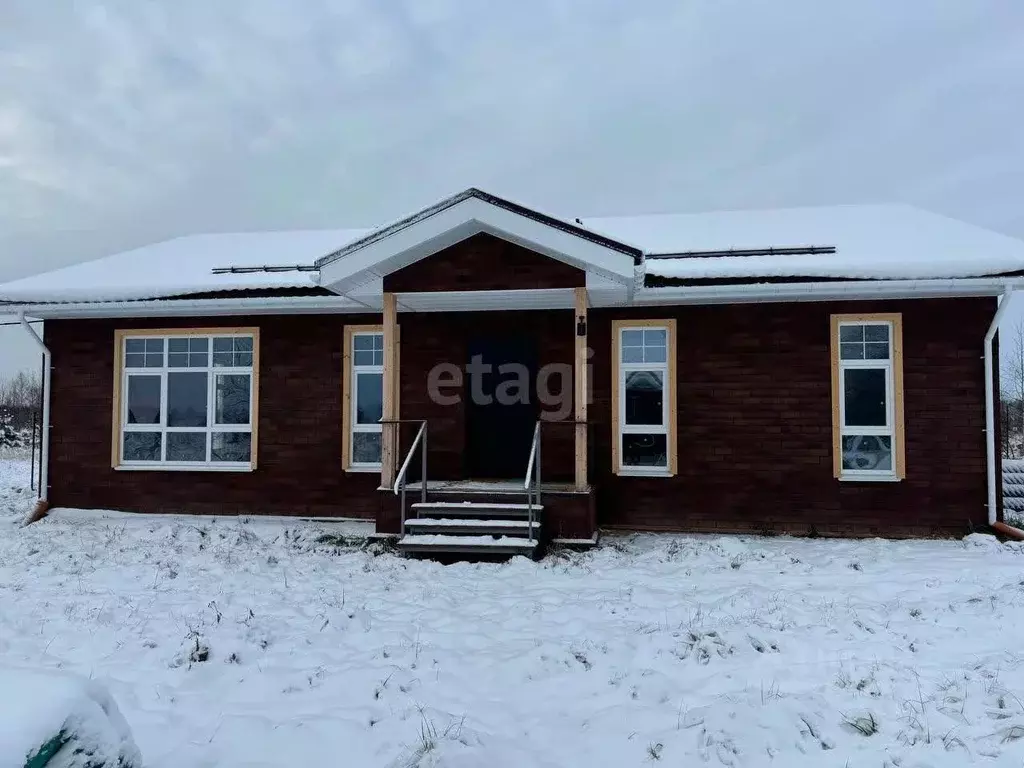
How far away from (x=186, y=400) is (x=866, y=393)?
947cm

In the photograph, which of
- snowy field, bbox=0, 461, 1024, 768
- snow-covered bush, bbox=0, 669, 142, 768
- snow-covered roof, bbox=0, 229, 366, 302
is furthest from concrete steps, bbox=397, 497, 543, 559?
snow-covered bush, bbox=0, 669, 142, 768

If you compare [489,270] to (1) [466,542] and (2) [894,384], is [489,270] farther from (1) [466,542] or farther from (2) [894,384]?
(2) [894,384]

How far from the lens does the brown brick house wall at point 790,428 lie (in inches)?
324

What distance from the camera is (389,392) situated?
7883 mm

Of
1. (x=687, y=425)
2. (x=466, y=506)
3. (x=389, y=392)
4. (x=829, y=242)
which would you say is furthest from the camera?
(x=829, y=242)

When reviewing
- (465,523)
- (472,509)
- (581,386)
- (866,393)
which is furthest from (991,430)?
(465,523)

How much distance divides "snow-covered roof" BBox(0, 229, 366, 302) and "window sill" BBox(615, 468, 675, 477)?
15.4 feet

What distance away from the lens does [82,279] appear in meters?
10.3

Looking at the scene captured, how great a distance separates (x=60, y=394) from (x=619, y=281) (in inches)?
334

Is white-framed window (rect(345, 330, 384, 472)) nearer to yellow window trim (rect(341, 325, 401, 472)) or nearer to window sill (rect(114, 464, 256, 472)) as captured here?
yellow window trim (rect(341, 325, 401, 472))

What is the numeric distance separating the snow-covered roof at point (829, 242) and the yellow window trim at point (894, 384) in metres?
0.65

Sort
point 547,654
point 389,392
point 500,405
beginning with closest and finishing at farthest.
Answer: point 547,654 < point 389,392 < point 500,405

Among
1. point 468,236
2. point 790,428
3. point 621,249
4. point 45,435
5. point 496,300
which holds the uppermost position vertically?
point 468,236

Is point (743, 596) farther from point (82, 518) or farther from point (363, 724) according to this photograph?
point (82, 518)
